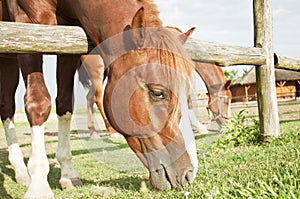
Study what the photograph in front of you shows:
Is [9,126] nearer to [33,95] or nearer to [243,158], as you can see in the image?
[33,95]

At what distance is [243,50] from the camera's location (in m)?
4.22

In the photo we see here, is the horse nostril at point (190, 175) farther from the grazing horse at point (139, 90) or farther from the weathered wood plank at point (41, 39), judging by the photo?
the weathered wood plank at point (41, 39)

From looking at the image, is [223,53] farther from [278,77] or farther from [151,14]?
[278,77]

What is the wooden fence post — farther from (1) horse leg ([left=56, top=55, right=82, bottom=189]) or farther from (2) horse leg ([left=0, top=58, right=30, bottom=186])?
(2) horse leg ([left=0, top=58, right=30, bottom=186])

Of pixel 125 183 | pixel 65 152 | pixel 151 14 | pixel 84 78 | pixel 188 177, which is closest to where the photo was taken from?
pixel 188 177

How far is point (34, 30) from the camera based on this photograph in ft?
8.67

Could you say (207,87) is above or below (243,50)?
below

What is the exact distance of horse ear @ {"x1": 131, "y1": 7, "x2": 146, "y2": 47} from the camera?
233cm

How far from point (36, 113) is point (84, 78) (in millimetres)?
4669

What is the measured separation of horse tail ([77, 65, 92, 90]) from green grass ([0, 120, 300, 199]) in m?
2.19

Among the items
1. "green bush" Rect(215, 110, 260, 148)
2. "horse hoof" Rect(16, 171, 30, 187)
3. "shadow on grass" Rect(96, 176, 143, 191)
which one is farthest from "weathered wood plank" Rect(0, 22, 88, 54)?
"green bush" Rect(215, 110, 260, 148)

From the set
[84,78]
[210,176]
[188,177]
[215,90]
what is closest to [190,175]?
[188,177]

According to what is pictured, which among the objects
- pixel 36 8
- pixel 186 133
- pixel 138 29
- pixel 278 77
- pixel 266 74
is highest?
pixel 278 77

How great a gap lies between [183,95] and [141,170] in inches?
54.4
